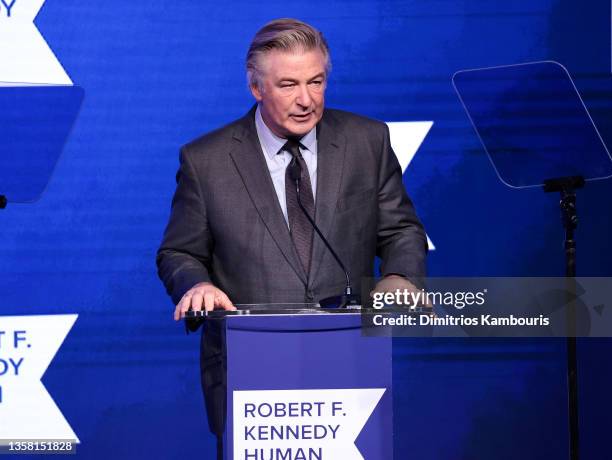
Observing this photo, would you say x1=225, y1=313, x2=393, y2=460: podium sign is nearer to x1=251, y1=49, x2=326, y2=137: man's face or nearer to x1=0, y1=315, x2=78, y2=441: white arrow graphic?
x1=251, y1=49, x2=326, y2=137: man's face

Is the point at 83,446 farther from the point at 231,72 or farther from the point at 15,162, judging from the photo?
the point at 231,72

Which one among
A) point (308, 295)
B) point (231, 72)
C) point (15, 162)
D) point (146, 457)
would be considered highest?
point (231, 72)

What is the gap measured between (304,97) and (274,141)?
0.19 m

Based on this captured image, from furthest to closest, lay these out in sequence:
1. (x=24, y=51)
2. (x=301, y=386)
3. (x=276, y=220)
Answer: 1. (x=24, y=51)
2. (x=276, y=220)
3. (x=301, y=386)

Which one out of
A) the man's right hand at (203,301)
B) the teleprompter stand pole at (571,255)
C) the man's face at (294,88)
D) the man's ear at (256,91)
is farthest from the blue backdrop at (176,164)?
the man's right hand at (203,301)

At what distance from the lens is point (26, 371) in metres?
3.79

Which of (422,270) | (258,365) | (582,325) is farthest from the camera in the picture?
(582,325)

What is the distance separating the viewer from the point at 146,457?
385cm

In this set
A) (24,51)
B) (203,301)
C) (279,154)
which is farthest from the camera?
(24,51)

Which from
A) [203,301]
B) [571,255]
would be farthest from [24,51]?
[571,255]

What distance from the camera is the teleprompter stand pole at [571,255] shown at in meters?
3.21

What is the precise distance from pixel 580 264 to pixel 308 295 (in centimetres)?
165

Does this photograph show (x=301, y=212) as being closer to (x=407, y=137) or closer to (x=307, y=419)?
(x=307, y=419)

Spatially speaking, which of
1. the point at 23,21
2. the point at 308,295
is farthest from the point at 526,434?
the point at 23,21
